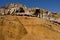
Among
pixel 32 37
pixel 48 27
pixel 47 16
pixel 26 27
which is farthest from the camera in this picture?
pixel 47 16

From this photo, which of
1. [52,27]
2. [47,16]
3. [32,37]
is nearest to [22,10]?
[47,16]

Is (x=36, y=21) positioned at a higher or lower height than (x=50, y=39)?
higher

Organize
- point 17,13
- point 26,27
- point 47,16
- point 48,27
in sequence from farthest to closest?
point 47,16 < point 17,13 < point 48,27 < point 26,27

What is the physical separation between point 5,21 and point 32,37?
6042 mm

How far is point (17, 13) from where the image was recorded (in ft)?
131

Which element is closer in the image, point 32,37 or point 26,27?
point 32,37

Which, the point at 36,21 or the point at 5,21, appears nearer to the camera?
the point at 5,21

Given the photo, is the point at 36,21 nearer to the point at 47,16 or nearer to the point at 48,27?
the point at 48,27

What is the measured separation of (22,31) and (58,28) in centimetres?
907

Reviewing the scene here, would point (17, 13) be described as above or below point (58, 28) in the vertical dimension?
above

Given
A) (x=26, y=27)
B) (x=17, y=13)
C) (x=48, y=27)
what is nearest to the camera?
(x=26, y=27)

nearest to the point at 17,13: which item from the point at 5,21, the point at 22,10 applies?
the point at 22,10

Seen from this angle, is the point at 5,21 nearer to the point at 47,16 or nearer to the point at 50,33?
the point at 50,33

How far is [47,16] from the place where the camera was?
42469 millimetres
